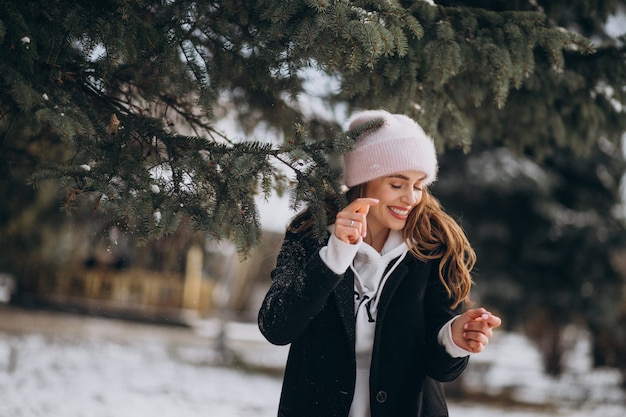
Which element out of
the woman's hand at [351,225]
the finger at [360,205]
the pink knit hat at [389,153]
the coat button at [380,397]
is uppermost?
the pink knit hat at [389,153]

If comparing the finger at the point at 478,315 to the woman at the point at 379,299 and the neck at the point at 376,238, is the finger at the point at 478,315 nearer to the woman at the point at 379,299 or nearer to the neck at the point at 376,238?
the woman at the point at 379,299

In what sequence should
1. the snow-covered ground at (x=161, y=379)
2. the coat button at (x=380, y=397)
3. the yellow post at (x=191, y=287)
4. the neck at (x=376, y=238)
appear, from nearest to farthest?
the coat button at (x=380, y=397), the neck at (x=376, y=238), the snow-covered ground at (x=161, y=379), the yellow post at (x=191, y=287)

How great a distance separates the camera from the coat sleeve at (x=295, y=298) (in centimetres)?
212

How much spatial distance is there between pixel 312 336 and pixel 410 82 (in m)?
1.52

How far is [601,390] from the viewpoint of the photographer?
12.4m

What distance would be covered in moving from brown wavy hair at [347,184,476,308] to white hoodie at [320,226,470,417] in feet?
0.22

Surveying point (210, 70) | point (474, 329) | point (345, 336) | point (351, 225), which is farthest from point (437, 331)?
point (210, 70)

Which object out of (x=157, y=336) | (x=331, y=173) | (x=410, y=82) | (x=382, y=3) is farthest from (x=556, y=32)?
(x=157, y=336)

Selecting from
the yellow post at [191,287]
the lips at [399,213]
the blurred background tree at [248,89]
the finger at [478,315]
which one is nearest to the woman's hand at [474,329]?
the finger at [478,315]

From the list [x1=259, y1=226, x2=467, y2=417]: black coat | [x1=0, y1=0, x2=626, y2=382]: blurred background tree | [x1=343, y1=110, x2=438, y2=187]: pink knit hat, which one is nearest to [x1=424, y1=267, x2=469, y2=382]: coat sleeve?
[x1=259, y1=226, x2=467, y2=417]: black coat

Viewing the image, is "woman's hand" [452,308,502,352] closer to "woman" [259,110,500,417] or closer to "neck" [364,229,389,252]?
"woman" [259,110,500,417]

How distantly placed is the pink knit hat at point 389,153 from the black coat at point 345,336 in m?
0.32

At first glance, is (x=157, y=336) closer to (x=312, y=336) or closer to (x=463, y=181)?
(x=463, y=181)

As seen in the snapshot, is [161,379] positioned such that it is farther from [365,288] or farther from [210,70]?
[365,288]
